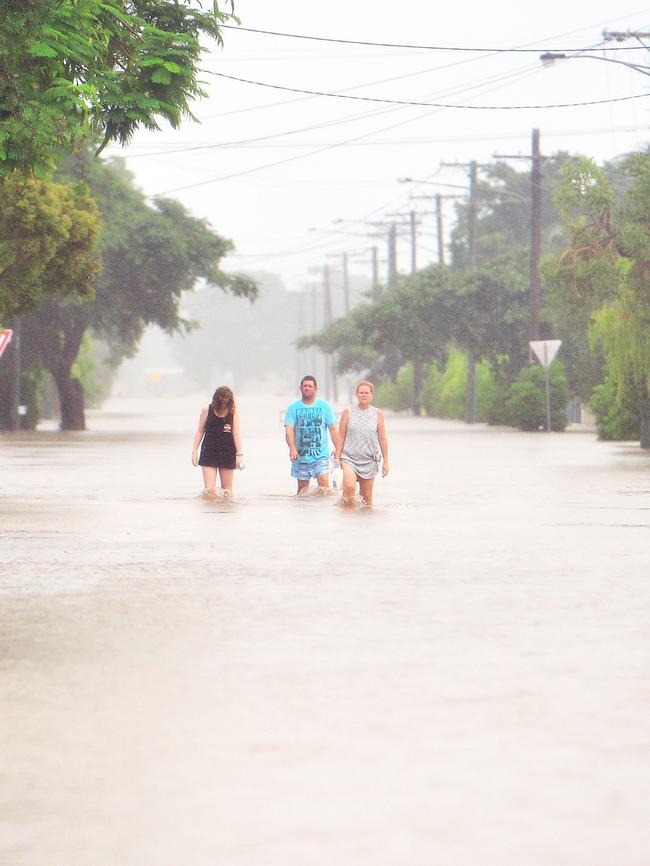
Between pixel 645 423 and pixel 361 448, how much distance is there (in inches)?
803

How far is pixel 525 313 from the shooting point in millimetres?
64062

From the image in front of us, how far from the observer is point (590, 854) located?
6.07m

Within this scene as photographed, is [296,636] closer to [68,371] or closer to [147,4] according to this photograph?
[147,4]

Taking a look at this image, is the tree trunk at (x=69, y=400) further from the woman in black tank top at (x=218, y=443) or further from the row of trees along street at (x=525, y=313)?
the woman in black tank top at (x=218, y=443)

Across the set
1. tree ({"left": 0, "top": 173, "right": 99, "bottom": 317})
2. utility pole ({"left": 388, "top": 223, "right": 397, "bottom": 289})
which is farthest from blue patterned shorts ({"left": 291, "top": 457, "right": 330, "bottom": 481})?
utility pole ({"left": 388, "top": 223, "right": 397, "bottom": 289})

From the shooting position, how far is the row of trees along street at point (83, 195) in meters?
16.1

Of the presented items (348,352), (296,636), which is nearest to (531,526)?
(296,636)

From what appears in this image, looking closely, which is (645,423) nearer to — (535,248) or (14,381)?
(535,248)

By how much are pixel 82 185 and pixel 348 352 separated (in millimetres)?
70237

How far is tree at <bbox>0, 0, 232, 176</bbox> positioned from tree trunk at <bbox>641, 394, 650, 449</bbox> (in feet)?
76.9

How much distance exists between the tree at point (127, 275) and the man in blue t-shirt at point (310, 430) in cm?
3235

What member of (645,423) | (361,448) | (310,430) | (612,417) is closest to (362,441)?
(361,448)

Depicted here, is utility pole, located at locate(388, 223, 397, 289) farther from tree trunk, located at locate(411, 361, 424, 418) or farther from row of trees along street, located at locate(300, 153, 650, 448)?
tree trunk, located at locate(411, 361, 424, 418)

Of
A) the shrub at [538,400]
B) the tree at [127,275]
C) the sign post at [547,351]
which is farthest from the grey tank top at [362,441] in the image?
the shrub at [538,400]
